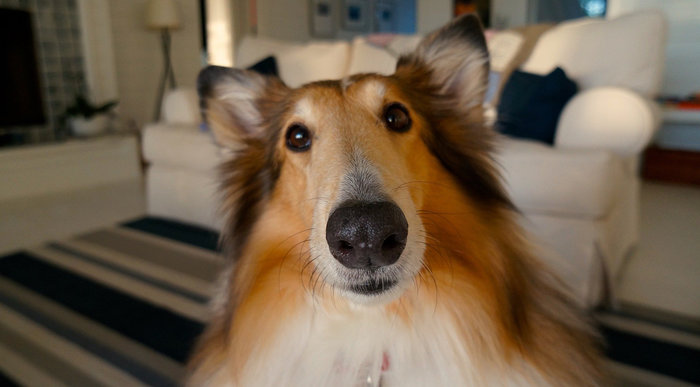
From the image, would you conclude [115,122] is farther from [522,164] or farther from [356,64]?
[522,164]

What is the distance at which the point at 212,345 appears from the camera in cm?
115

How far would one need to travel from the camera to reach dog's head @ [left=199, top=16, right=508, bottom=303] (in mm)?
781

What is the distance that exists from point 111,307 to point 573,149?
2136 mm

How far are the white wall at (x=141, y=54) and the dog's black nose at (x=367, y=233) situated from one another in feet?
17.9

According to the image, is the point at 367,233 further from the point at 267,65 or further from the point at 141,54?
the point at 141,54

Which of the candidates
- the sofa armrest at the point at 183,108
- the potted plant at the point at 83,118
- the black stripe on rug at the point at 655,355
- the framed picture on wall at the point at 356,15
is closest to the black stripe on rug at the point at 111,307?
the sofa armrest at the point at 183,108

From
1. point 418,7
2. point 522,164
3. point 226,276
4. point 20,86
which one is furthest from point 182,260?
point 418,7

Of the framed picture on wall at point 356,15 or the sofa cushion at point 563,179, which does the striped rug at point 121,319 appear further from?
the framed picture on wall at point 356,15

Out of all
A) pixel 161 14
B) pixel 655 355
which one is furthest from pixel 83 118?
pixel 655 355

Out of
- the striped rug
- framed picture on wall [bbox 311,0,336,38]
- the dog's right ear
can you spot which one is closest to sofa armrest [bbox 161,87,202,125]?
the striped rug

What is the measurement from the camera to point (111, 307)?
211 centimetres

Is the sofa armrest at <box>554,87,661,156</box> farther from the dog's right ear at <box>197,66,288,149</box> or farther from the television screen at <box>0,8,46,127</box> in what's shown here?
the television screen at <box>0,8,46,127</box>

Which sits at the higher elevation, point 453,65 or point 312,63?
point 312,63

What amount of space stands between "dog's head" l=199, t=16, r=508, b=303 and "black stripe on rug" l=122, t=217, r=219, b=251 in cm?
168
